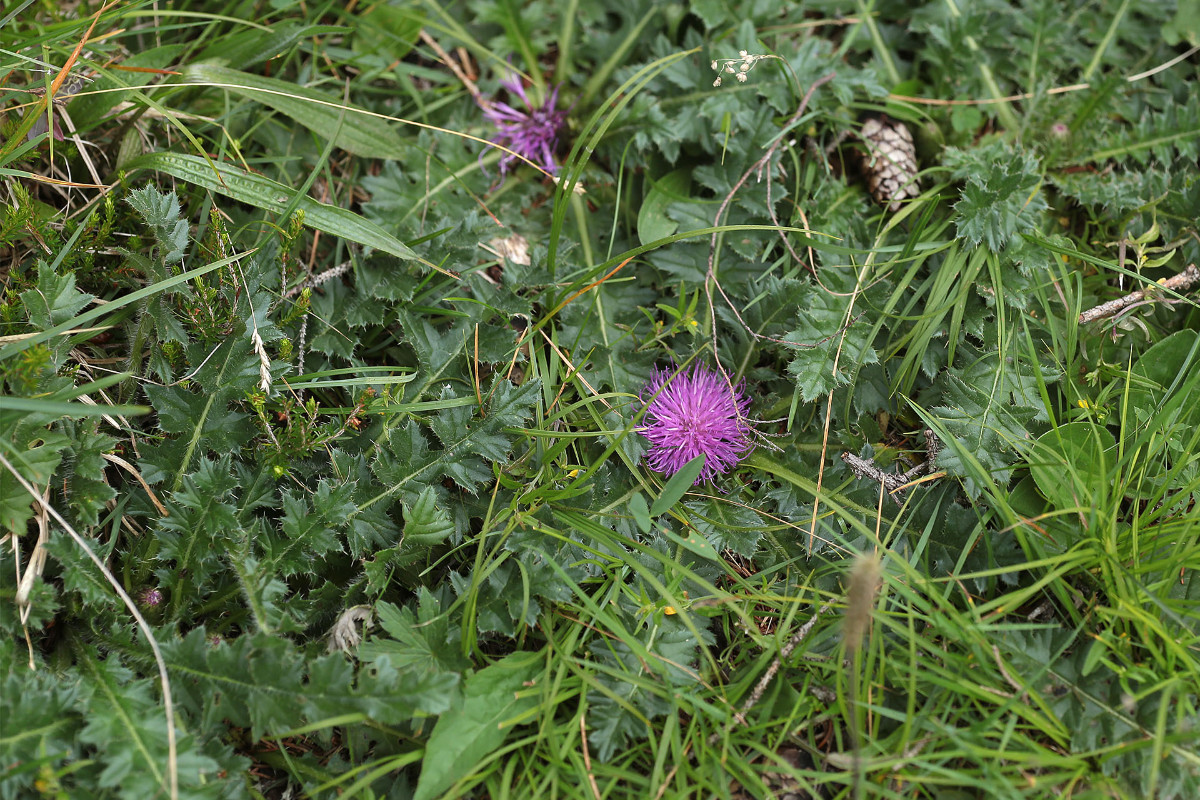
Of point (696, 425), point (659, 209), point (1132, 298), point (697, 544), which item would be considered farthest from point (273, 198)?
point (1132, 298)

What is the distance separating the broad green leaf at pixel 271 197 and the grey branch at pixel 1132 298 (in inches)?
83.7

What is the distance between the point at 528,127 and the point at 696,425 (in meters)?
1.34

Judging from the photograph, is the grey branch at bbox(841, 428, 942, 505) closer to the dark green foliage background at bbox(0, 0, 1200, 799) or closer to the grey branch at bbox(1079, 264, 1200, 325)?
the dark green foliage background at bbox(0, 0, 1200, 799)

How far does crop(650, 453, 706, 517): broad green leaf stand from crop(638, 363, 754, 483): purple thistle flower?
187mm

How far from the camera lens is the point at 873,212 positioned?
110 inches

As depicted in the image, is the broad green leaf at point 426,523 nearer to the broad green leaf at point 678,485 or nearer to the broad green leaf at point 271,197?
the broad green leaf at point 678,485

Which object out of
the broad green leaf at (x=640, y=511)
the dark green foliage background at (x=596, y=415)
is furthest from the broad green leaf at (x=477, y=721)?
the broad green leaf at (x=640, y=511)

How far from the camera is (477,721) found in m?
1.88

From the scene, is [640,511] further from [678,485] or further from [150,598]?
[150,598]

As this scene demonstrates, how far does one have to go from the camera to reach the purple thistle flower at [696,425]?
7.63ft

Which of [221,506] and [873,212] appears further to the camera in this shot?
[873,212]

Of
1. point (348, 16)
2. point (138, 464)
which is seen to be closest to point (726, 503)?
point (138, 464)

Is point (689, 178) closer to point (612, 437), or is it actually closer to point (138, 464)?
point (612, 437)

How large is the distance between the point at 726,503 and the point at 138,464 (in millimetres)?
1671
